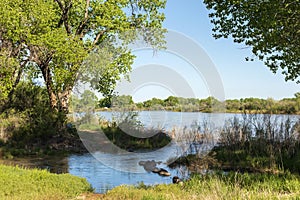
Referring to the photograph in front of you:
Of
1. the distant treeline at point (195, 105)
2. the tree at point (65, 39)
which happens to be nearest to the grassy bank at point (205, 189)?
the distant treeline at point (195, 105)

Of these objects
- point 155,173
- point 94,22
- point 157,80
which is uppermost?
point 94,22

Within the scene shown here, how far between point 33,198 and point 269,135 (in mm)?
9412

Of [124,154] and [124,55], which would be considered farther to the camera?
[124,55]

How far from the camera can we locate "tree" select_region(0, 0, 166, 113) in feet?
54.1

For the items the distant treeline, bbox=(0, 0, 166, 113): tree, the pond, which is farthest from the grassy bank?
bbox=(0, 0, 166, 113): tree

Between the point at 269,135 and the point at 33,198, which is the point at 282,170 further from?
the point at 33,198

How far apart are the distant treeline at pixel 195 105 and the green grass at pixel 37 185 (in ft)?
28.6

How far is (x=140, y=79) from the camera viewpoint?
61.9 ft

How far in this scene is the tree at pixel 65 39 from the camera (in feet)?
54.1

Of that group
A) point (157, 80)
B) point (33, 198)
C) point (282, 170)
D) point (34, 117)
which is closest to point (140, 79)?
point (157, 80)

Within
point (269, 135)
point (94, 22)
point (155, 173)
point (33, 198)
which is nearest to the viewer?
point (33, 198)

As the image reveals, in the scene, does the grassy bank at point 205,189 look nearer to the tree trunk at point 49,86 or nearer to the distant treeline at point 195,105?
the distant treeline at point 195,105

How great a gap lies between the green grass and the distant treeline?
8.71 meters

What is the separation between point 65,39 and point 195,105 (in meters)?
15.2
